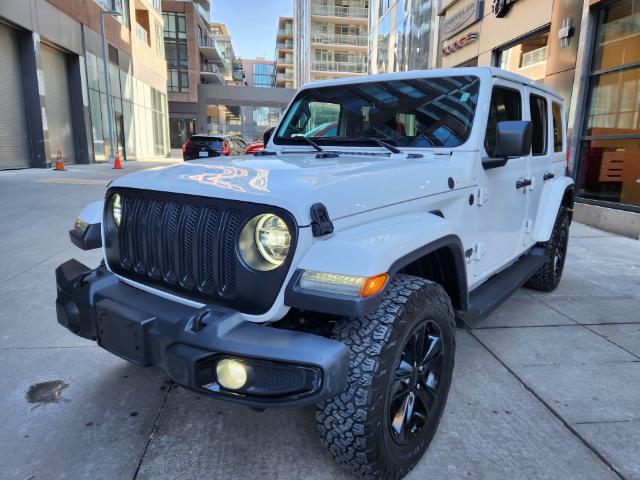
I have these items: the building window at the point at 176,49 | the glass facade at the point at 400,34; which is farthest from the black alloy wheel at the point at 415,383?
the building window at the point at 176,49

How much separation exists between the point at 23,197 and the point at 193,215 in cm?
965

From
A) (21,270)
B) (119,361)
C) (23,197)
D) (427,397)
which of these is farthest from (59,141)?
(427,397)

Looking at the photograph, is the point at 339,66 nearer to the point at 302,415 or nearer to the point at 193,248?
the point at 302,415

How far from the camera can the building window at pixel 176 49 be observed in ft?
146

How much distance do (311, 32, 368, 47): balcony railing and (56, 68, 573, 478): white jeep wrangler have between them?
56.3m

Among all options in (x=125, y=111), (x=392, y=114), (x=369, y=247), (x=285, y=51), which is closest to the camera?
(x=369, y=247)

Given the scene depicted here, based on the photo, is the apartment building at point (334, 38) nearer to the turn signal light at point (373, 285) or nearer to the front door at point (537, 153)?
the front door at point (537, 153)

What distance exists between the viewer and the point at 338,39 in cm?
5534

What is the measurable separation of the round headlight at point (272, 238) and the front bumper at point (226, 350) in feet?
0.87

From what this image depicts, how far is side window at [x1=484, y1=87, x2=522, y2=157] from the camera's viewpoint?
2975 millimetres

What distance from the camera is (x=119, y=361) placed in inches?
120

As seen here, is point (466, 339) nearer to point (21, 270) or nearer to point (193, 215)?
point (193, 215)

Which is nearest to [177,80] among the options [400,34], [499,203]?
[400,34]

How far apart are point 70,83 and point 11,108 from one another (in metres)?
4.84
